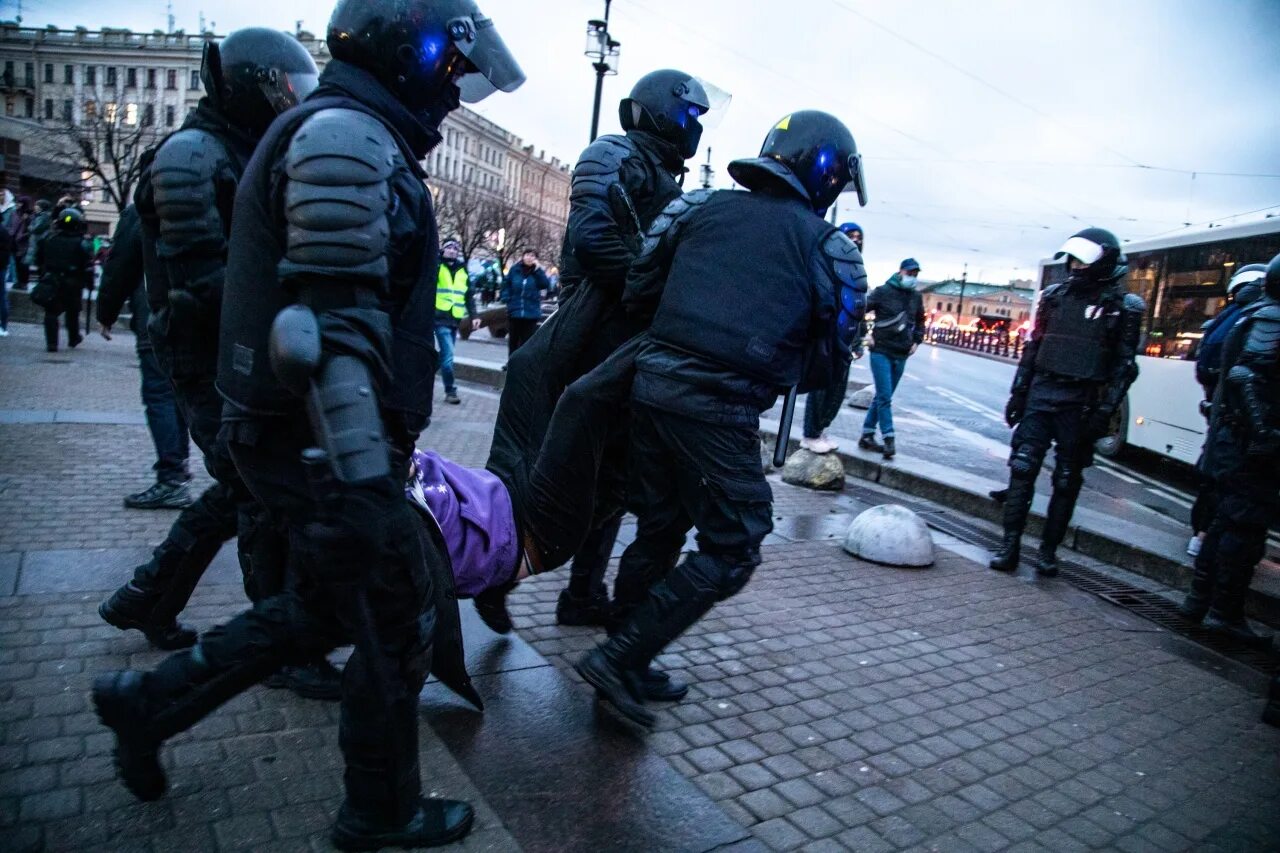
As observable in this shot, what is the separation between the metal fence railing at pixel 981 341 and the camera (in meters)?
53.8

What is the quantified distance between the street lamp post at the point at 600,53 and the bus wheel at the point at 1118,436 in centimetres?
1068

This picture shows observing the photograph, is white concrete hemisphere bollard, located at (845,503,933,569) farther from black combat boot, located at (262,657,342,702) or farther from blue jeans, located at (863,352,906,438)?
black combat boot, located at (262,657,342,702)

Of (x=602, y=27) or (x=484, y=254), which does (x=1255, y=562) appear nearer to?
(x=602, y=27)

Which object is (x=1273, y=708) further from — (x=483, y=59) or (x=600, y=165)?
(x=483, y=59)

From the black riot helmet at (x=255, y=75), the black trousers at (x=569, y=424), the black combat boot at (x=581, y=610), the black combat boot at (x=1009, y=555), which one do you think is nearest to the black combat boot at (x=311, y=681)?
the black trousers at (x=569, y=424)

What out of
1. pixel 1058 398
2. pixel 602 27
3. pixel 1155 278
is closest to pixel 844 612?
pixel 1058 398

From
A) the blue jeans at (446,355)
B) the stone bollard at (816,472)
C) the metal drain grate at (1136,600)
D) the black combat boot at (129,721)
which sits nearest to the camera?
the black combat boot at (129,721)

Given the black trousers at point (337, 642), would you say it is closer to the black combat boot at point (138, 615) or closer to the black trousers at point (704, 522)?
the black trousers at point (704, 522)

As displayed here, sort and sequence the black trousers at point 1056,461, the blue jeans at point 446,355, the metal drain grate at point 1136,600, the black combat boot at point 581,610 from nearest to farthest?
1. the black combat boot at point 581,610
2. the metal drain grate at point 1136,600
3. the black trousers at point 1056,461
4. the blue jeans at point 446,355

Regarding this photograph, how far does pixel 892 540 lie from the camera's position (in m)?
5.43

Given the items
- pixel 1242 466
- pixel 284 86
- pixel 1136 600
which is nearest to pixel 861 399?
pixel 1136 600

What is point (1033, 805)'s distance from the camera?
282 cm

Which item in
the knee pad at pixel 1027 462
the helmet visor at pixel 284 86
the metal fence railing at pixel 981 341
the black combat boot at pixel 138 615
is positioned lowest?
the black combat boot at pixel 138 615

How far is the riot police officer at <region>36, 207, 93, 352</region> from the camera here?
10672 millimetres
